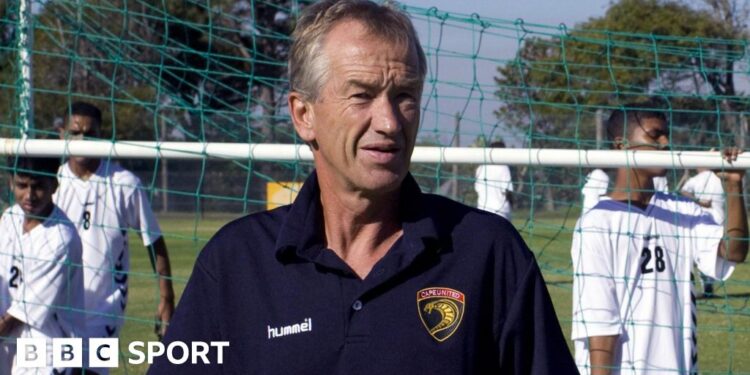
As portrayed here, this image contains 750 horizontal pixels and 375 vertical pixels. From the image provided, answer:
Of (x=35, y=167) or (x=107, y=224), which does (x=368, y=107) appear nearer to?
(x=35, y=167)

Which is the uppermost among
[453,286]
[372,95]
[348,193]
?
[372,95]

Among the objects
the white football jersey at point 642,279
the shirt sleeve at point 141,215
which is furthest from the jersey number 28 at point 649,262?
the shirt sleeve at point 141,215

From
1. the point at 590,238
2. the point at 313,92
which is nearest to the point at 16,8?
the point at 590,238

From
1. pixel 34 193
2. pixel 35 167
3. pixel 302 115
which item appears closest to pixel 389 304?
pixel 302 115

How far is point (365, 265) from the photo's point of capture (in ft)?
8.05

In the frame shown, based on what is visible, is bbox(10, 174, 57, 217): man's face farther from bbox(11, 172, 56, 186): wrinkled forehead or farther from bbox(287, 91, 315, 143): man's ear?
bbox(287, 91, 315, 143): man's ear

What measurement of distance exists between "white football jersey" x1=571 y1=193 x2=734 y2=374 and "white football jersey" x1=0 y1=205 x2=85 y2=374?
247 centimetres

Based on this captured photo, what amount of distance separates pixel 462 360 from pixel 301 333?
306 mm

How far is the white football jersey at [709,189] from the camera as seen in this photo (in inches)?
268

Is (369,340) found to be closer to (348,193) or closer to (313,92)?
(348,193)

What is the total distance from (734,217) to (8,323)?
338cm

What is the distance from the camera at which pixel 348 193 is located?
2.50 metres

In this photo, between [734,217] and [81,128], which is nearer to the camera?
[734,217]

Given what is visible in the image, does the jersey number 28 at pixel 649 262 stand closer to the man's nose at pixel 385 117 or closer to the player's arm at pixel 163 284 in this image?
the player's arm at pixel 163 284
